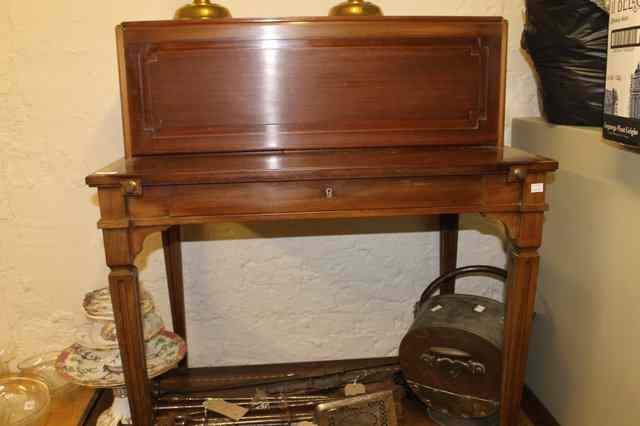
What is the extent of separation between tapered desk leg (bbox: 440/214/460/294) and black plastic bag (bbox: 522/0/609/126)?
0.54 metres

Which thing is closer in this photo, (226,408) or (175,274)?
(226,408)

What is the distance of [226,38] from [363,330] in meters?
1.27

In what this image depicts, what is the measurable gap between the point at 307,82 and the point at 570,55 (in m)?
0.77

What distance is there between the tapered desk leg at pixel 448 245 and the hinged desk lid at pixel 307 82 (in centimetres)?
47

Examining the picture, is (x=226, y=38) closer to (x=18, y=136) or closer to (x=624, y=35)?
(x=18, y=136)

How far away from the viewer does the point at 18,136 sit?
2053 mm

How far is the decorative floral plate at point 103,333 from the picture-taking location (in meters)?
1.84

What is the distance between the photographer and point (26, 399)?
6.69 feet

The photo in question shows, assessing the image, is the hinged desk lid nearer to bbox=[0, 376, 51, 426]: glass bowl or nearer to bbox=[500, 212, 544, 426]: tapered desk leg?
bbox=[500, 212, 544, 426]: tapered desk leg

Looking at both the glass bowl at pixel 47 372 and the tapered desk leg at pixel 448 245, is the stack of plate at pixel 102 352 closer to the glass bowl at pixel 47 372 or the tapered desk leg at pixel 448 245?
the glass bowl at pixel 47 372

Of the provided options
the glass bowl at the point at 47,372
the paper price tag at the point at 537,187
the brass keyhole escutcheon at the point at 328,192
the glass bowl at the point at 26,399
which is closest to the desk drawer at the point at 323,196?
the brass keyhole escutcheon at the point at 328,192

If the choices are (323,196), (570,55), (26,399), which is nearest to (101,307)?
(26,399)

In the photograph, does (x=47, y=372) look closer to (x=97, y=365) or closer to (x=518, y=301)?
(x=97, y=365)

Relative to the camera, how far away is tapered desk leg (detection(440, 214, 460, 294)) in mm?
2197
